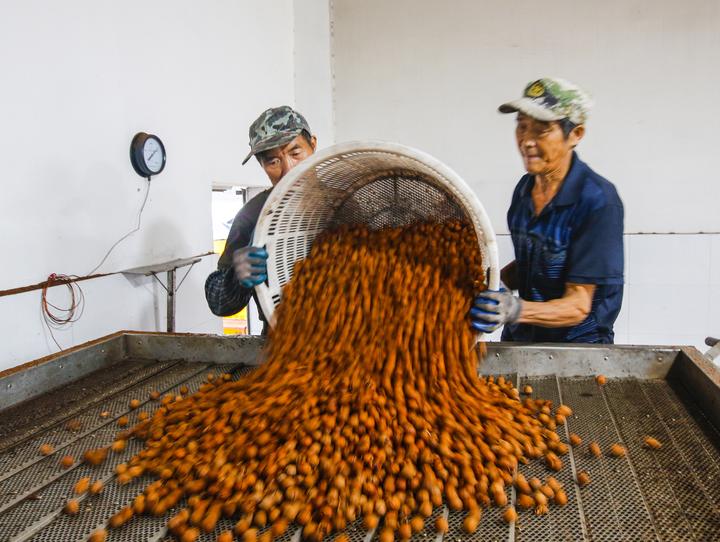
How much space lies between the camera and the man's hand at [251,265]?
1.41 meters

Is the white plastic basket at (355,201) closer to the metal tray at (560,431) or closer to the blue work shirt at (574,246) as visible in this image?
the blue work shirt at (574,246)

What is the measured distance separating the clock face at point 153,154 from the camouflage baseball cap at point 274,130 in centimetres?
Answer: 84

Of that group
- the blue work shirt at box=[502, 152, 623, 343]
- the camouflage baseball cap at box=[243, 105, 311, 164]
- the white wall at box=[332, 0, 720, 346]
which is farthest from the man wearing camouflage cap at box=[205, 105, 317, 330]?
the white wall at box=[332, 0, 720, 346]

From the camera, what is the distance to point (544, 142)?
58.3 inches

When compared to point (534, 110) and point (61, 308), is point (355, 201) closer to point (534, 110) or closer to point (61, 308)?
point (534, 110)

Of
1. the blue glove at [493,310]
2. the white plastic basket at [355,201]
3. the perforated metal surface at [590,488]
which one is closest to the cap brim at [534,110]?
the white plastic basket at [355,201]

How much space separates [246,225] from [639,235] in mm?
2601

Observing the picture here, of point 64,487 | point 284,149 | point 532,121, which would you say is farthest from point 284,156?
point 64,487

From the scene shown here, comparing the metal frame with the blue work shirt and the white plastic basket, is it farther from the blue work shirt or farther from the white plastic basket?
the white plastic basket

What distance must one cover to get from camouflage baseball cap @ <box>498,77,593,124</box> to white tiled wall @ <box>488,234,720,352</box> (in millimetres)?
2158

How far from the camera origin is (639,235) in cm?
329

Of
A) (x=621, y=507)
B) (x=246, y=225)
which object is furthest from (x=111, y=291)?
(x=621, y=507)

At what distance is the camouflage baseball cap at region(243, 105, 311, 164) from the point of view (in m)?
1.70

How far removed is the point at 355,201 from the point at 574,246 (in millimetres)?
675
